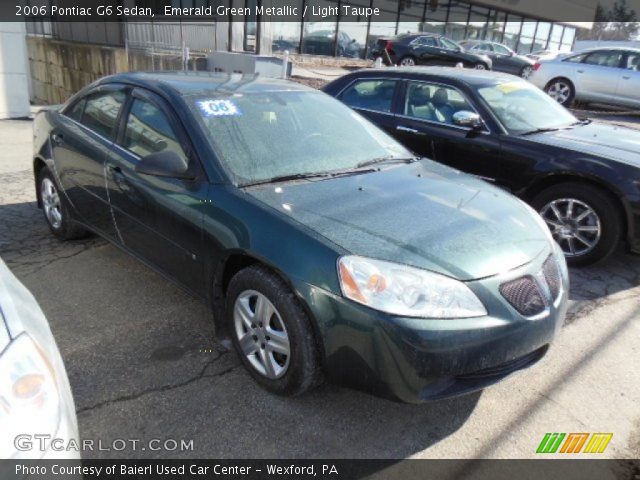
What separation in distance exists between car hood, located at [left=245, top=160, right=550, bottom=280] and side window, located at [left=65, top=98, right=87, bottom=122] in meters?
2.22

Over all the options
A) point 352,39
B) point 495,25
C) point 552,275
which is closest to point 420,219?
point 552,275

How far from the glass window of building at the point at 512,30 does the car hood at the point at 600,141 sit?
30046mm

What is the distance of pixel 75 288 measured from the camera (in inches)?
141

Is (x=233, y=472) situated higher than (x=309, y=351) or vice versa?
(x=309, y=351)

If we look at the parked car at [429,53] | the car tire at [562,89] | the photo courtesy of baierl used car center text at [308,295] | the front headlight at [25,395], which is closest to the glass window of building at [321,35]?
the parked car at [429,53]

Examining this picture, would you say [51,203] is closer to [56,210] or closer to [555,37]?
[56,210]

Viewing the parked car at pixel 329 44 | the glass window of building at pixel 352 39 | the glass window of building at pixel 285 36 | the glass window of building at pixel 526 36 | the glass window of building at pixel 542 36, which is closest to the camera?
the glass window of building at pixel 285 36

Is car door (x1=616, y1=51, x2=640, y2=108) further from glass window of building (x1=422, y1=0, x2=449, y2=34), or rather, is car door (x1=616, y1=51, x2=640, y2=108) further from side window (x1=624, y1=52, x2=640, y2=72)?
glass window of building (x1=422, y1=0, x2=449, y2=34)

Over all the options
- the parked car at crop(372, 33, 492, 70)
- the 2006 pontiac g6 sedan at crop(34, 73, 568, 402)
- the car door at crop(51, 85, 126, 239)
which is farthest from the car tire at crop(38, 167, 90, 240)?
the parked car at crop(372, 33, 492, 70)

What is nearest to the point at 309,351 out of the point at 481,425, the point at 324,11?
the point at 481,425

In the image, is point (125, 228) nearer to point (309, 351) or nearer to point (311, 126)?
point (311, 126)

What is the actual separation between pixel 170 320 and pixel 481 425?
78.0 inches

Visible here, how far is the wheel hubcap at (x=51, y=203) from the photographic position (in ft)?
14.1

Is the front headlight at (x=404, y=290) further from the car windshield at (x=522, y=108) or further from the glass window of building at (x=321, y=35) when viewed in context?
the glass window of building at (x=321, y=35)
